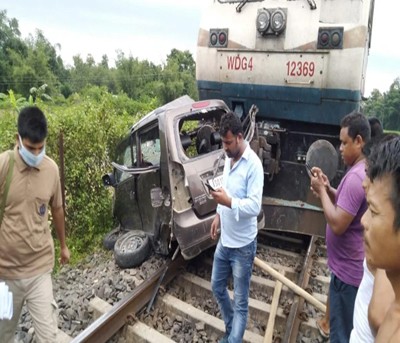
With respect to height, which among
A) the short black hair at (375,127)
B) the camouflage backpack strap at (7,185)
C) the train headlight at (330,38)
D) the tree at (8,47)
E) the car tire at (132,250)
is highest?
the tree at (8,47)

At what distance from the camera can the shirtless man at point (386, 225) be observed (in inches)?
40.2

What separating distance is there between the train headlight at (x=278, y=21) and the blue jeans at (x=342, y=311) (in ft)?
11.6

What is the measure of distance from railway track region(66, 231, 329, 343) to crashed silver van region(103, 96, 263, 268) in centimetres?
42

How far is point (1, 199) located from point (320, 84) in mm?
3953

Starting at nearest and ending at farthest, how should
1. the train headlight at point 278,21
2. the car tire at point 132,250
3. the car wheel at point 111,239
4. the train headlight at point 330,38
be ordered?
the car tire at point 132,250, the train headlight at point 330,38, the train headlight at point 278,21, the car wheel at point 111,239

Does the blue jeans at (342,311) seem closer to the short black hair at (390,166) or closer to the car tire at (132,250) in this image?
the short black hair at (390,166)

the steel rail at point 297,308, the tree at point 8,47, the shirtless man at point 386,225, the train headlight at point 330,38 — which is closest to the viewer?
the shirtless man at point 386,225

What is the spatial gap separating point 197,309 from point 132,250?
1.13 meters

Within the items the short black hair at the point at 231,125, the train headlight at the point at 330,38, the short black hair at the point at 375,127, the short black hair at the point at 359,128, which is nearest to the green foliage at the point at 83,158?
the short black hair at the point at 231,125

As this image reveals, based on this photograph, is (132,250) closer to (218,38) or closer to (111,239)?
(111,239)

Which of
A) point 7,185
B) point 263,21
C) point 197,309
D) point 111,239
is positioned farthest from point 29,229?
point 263,21

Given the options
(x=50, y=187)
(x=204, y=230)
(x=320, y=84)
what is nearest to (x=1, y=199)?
(x=50, y=187)

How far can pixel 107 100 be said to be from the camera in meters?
6.51

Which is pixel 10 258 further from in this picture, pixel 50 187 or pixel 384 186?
pixel 384 186
